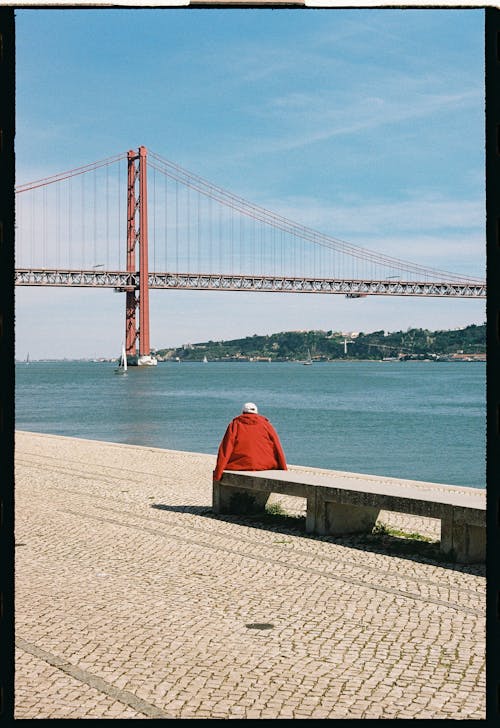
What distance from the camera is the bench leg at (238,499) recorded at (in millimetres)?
7527

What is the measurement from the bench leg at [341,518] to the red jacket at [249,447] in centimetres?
88

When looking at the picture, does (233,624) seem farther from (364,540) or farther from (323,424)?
(323,424)

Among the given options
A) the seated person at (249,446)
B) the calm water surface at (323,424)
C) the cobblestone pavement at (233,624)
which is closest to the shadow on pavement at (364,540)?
the cobblestone pavement at (233,624)

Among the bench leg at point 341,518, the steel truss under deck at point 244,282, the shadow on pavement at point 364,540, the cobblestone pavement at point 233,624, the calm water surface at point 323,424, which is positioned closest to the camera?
the cobblestone pavement at point 233,624

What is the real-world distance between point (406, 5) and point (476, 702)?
2.27 m

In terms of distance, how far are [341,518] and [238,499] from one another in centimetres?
117

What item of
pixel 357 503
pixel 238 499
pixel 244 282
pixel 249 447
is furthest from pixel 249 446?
pixel 244 282

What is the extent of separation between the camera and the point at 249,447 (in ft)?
24.3

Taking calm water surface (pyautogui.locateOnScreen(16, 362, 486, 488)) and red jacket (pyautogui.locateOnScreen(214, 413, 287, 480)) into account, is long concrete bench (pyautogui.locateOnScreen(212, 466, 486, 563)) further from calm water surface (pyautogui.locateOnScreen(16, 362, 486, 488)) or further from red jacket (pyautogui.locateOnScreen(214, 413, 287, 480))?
calm water surface (pyautogui.locateOnScreen(16, 362, 486, 488))

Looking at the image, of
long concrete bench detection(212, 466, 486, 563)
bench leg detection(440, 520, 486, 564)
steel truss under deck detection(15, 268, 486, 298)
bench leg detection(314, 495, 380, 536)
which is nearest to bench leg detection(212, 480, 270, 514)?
long concrete bench detection(212, 466, 486, 563)

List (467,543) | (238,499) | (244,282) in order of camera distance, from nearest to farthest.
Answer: (467,543) → (238,499) → (244,282)

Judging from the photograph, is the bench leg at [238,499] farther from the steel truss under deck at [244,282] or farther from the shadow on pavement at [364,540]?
the steel truss under deck at [244,282]

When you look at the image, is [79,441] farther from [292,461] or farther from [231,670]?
[231,670]

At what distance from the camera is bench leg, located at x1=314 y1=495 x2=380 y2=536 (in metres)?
6.58
